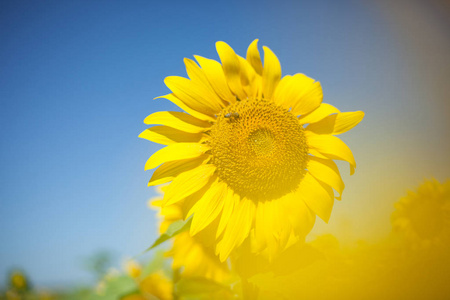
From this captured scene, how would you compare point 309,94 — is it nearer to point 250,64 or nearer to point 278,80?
point 278,80

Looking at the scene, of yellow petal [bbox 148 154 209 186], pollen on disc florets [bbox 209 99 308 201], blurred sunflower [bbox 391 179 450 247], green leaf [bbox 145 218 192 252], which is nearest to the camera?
green leaf [bbox 145 218 192 252]

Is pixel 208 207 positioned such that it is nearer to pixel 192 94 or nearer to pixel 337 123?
pixel 192 94

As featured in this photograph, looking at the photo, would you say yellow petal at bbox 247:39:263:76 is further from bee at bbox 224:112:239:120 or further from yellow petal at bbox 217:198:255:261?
yellow petal at bbox 217:198:255:261

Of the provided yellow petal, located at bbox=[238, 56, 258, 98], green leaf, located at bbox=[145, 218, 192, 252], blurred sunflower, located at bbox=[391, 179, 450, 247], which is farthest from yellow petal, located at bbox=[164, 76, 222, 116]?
blurred sunflower, located at bbox=[391, 179, 450, 247]

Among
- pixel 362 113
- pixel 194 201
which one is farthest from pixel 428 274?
pixel 194 201

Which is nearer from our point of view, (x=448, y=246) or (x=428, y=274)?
(x=428, y=274)

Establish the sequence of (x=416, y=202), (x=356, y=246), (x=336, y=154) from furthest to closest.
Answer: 1. (x=416, y=202)
2. (x=356, y=246)
3. (x=336, y=154)

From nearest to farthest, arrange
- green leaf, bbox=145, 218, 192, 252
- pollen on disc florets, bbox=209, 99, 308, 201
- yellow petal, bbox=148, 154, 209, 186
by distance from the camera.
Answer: green leaf, bbox=145, 218, 192, 252
yellow petal, bbox=148, 154, 209, 186
pollen on disc florets, bbox=209, 99, 308, 201
